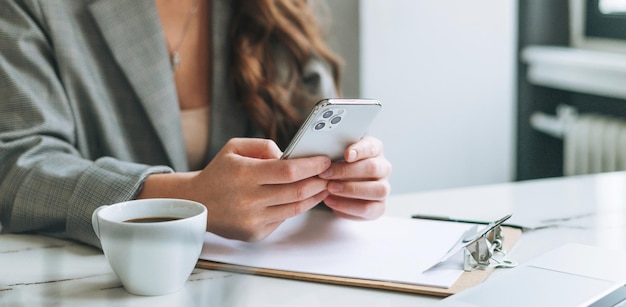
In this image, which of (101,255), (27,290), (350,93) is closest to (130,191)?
(101,255)

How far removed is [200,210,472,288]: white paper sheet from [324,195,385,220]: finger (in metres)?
0.01

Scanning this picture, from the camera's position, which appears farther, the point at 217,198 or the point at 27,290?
the point at 217,198

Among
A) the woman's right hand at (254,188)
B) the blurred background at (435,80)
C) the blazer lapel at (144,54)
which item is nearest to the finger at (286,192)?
the woman's right hand at (254,188)

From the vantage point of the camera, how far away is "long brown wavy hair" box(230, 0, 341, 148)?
1337 millimetres

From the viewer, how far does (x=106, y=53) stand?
125 cm

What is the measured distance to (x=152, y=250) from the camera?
694 millimetres

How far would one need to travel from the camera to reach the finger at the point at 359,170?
885mm

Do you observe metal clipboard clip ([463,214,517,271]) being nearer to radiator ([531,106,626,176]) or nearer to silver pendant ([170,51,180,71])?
silver pendant ([170,51,180,71])

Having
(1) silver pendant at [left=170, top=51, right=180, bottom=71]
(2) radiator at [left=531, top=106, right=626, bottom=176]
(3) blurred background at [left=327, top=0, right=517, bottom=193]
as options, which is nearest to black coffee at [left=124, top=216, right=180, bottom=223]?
(1) silver pendant at [left=170, top=51, right=180, bottom=71]

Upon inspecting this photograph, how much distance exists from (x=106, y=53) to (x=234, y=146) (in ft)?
1.50

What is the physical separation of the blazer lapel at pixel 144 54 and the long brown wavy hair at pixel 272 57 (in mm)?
135

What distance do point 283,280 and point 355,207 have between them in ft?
0.64

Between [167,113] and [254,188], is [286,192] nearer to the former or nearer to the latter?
[254,188]

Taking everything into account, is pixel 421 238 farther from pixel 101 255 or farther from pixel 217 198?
pixel 101 255
